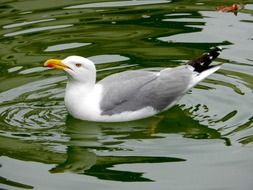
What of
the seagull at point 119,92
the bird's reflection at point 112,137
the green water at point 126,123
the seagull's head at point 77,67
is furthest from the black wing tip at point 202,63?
the seagull's head at point 77,67

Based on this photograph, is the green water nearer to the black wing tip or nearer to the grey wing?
the grey wing

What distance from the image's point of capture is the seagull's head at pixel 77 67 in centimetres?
697

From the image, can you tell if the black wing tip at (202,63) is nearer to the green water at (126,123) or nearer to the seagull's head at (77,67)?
the green water at (126,123)

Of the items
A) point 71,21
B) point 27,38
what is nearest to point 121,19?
point 71,21

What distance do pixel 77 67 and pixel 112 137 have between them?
2.46 feet

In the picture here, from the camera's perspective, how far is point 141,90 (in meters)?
7.09

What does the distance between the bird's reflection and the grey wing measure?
5.9 inches

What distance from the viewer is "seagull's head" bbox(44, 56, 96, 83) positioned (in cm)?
697

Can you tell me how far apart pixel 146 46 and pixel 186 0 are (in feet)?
6.17

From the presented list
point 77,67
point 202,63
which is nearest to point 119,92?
point 77,67

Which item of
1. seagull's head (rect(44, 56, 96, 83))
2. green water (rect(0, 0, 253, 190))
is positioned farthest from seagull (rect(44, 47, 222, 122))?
green water (rect(0, 0, 253, 190))

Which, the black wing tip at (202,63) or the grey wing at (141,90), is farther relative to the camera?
the black wing tip at (202,63)

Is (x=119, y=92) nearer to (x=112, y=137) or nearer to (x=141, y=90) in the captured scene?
(x=141, y=90)

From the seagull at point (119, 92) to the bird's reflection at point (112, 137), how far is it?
0.30 feet
